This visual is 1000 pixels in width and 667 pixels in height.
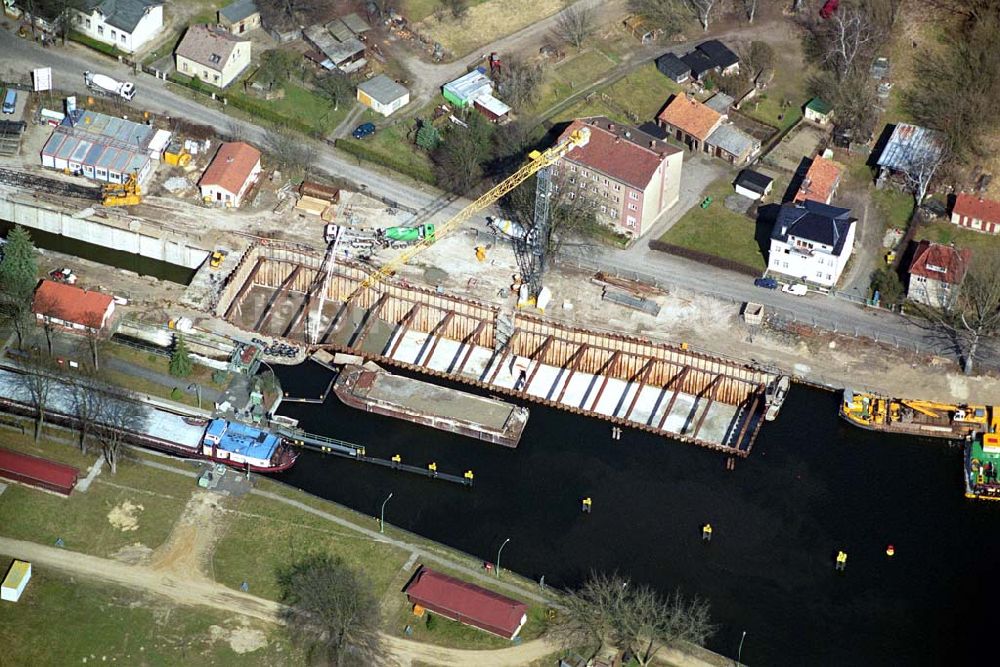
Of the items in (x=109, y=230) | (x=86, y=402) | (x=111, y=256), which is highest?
(x=109, y=230)

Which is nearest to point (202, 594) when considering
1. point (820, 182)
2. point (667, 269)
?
point (667, 269)

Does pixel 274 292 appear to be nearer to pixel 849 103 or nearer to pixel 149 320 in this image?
pixel 149 320

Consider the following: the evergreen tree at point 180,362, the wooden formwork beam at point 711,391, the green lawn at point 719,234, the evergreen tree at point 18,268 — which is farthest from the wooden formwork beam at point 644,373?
the evergreen tree at point 18,268

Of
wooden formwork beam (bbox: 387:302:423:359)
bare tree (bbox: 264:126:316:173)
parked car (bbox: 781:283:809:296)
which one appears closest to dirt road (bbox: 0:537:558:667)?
wooden formwork beam (bbox: 387:302:423:359)

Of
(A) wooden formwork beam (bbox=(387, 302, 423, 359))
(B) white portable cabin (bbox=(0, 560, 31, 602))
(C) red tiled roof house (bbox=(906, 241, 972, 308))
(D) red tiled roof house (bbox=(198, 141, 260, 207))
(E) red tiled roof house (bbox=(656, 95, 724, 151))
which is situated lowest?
(B) white portable cabin (bbox=(0, 560, 31, 602))

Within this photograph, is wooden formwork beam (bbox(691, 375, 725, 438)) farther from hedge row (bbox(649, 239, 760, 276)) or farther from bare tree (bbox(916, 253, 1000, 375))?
bare tree (bbox(916, 253, 1000, 375))

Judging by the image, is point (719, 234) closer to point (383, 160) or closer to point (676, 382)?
point (676, 382)
